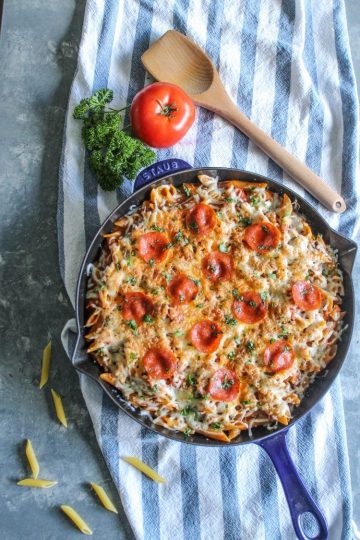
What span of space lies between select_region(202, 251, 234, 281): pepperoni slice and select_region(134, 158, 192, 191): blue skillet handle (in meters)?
0.55

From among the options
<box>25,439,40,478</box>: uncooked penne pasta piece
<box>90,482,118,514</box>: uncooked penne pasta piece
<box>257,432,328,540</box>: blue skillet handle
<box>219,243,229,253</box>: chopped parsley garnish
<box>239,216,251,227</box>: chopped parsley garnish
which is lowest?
<box>90,482,118,514</box>: uncooked penne pasta piece

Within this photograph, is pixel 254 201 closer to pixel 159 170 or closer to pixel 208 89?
pixel 159 170

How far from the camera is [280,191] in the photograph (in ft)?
12.6

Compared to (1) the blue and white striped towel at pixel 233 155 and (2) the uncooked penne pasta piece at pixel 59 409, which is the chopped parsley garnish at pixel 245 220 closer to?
(1) the blue and white striped towel at pixel 233 155

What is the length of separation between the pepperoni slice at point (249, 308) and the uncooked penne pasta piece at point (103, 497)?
1.39 meters

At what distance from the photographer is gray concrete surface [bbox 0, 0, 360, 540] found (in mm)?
4148

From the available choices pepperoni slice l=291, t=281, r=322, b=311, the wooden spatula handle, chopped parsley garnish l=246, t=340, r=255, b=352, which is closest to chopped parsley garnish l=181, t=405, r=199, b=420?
chopped parsley garnish l=246, t=340, r=255, b=352

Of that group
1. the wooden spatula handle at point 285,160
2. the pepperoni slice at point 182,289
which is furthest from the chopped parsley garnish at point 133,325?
the wooden spatula handle at point 285,160

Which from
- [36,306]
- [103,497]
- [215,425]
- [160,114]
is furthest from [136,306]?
[103,497]

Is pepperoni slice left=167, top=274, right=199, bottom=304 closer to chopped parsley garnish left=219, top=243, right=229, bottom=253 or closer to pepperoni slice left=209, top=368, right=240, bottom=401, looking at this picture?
A: chopped parsley garnish left=219, top=243, right=229, bottom=253

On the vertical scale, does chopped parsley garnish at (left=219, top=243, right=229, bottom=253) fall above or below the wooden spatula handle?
below

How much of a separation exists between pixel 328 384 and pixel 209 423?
659 millimetres

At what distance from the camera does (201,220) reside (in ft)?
12.2

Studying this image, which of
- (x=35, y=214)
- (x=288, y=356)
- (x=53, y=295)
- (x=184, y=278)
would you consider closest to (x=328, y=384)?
(x=288, y=356)
